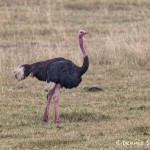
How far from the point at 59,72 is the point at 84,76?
181 inches

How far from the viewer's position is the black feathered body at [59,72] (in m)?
10.2

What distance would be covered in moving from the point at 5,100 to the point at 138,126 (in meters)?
3.16

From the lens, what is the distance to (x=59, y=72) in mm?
10172

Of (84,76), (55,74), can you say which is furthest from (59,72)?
(84,76)

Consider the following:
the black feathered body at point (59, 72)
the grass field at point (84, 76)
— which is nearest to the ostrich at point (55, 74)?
the black feathered body at point (59, 72)

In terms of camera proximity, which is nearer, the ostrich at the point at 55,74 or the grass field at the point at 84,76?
the grass field at the point at 84,76

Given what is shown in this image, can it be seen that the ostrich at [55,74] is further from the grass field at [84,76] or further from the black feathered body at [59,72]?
the grass field at [84,76]

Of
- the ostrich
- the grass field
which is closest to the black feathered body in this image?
the ostrich

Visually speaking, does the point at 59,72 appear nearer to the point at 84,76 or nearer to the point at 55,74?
the point at 55,74

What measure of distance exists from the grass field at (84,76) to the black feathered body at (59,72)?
60cm

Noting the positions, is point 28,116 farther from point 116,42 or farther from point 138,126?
point 116,42

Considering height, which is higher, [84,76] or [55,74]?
[55,74]

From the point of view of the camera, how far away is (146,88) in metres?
13.1

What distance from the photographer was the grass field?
926 cm
